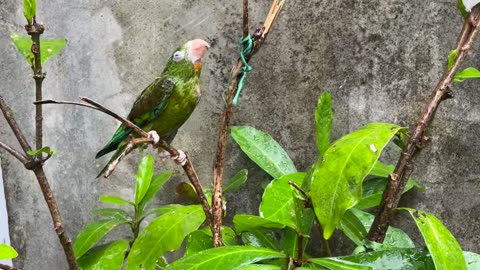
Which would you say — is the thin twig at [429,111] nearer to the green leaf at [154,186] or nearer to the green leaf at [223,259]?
the green leaf at [223,259]

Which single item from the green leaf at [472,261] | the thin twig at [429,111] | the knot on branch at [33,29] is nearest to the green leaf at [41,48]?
the knot on branch at [33,29]

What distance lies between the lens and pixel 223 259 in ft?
2.93

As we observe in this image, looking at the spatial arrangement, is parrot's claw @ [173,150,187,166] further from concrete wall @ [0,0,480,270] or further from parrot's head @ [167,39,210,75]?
concrete wall @ [0,0,480,270]

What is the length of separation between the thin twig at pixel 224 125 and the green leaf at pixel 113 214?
0.31 metres

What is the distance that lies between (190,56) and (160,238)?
35 centimetres

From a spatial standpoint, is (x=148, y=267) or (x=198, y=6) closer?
(x=148, y=267)

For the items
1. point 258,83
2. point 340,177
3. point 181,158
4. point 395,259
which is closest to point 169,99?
point 181,158

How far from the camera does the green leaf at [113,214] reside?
48.1 inches

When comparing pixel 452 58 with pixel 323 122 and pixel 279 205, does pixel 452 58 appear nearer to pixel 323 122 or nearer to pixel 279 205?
pixel 323 122

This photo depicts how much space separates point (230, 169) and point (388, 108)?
39 centimetres

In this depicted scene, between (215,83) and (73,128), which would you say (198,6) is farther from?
(73,128)

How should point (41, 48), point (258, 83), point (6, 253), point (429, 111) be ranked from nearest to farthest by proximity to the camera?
point (6, 253) < point (41, 48) < point (429, 111) < point (258, 83)

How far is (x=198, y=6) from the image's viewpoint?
1307mm

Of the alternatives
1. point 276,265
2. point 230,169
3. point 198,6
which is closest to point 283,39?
point 198,6
